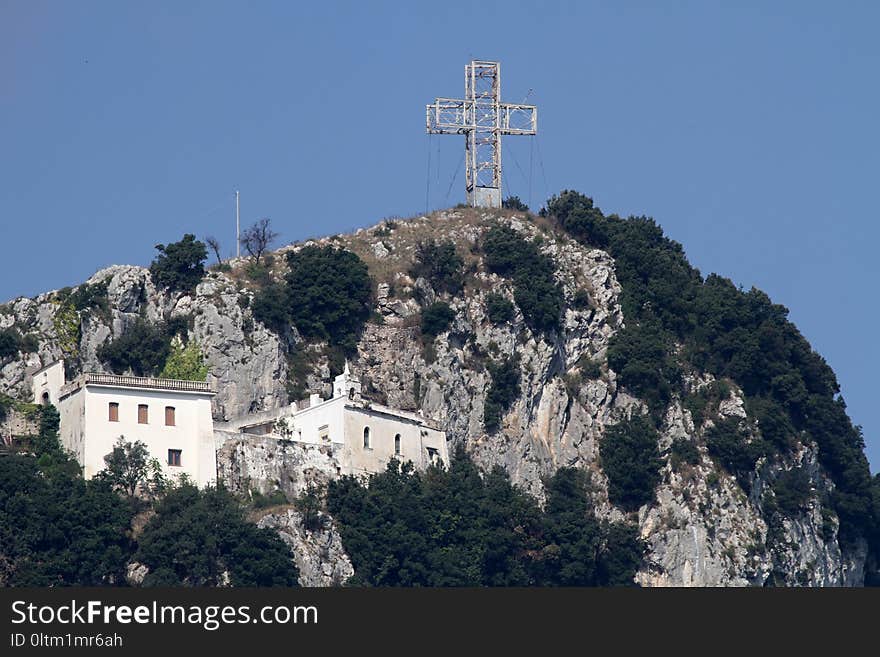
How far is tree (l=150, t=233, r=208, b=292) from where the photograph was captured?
427 ft

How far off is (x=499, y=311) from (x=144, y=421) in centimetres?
2327

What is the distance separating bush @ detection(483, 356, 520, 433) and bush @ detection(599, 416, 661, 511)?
5.13 m

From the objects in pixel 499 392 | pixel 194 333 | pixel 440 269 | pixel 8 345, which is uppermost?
pixel 440 269

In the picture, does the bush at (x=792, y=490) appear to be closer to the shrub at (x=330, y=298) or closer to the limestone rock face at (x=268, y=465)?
the shrub at (x=330, y=298)

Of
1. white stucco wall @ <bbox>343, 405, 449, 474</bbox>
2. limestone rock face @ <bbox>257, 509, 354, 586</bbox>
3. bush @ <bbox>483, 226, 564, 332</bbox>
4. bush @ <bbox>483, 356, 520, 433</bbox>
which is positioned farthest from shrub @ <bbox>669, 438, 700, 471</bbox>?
limestone rock face @ <bbox>257, 509, 354, 586</bbox>

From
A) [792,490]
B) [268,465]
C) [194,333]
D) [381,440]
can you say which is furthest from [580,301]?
[268,465]

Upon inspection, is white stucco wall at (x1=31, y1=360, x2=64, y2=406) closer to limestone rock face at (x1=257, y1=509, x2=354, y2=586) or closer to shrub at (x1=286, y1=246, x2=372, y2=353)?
limestone rock face at (x1=257, y1=509, x2=354, y2=586)

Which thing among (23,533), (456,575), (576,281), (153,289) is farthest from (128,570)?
(576,281)

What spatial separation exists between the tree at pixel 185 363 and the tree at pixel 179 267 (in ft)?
12.6

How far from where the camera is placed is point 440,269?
134 m

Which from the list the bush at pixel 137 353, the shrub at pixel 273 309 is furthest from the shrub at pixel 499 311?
the bush at pixel 137 353

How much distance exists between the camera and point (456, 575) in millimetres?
116250

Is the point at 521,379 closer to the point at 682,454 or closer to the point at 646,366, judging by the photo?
the point at 646,366

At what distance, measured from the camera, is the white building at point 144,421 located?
115m
